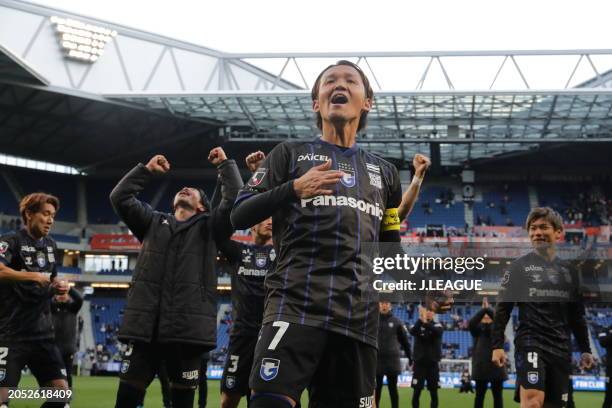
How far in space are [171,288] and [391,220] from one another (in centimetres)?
221

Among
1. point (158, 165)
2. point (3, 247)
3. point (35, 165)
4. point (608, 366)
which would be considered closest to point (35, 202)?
point (3, 247)

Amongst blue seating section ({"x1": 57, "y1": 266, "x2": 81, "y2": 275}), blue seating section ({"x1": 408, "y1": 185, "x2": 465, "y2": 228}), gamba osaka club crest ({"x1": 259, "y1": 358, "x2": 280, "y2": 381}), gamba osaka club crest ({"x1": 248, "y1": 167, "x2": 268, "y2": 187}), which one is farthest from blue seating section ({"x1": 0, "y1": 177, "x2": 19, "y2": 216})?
gamba osaka club crest ({"x1": 259, "y1": 358, "x2": 280, "y2": 381})

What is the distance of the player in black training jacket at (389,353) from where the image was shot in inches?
442

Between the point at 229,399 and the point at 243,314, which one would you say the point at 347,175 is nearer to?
the point at 243,314

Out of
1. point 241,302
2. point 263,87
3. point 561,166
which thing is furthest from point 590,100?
point 241,302

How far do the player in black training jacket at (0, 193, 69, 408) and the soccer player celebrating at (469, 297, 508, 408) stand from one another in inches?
231

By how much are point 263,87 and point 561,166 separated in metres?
18.1

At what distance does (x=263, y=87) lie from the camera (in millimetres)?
39562

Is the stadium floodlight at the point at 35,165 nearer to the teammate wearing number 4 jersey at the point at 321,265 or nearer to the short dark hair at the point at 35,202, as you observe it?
the short dark hair at the point at 35,202

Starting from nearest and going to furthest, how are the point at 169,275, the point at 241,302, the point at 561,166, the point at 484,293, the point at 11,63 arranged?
1. the point at 484,293
2. the point at 169,275
3. the point at 241,302
4. the point at 11,63
5. the point at 561,166

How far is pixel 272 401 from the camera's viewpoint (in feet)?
9.85

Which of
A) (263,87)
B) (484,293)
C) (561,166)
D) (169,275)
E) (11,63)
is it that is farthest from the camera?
(561,166)

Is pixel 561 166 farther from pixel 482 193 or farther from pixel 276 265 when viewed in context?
pixel 276 265

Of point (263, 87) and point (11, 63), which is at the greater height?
point (263, 87)
